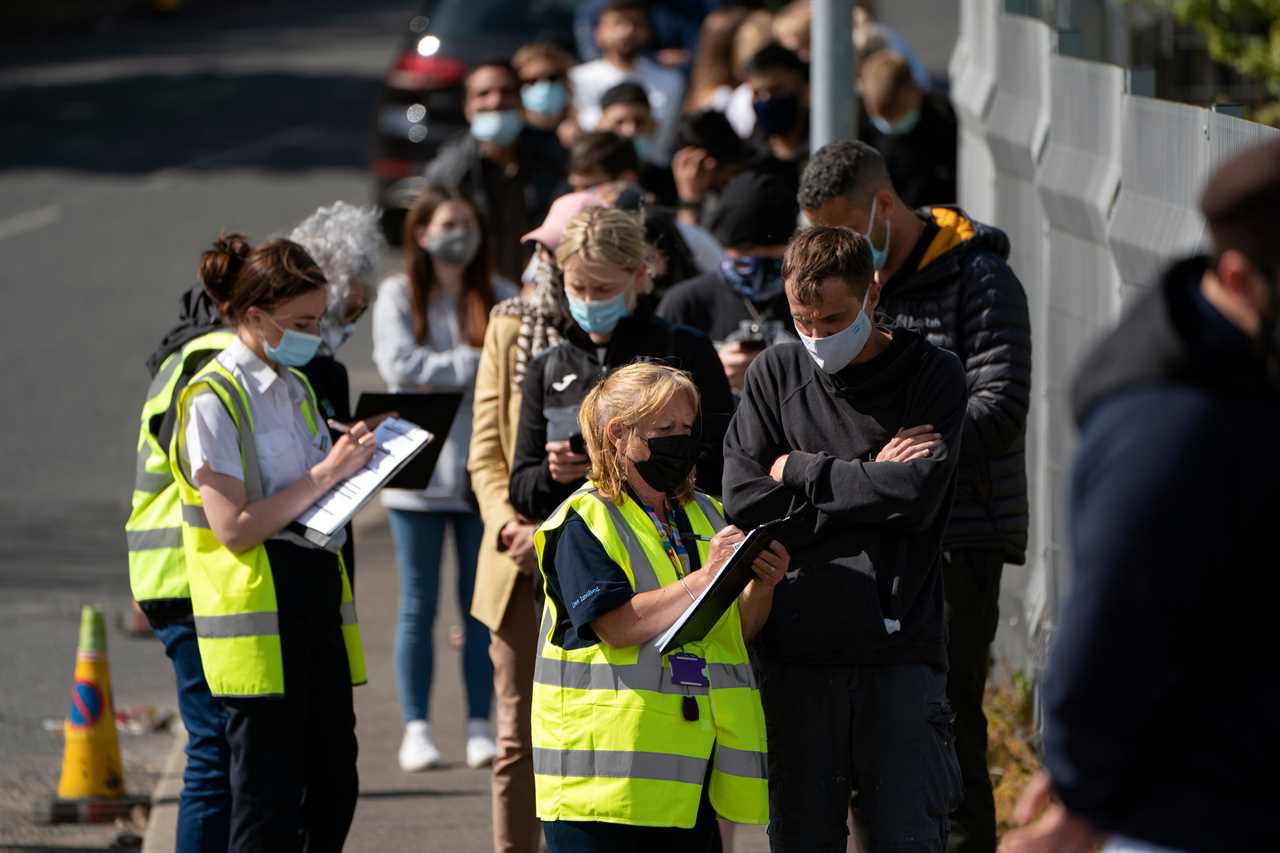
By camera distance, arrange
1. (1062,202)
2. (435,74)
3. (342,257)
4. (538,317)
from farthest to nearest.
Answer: (435,74) < (1062,202) < (342,257) < (538,317)

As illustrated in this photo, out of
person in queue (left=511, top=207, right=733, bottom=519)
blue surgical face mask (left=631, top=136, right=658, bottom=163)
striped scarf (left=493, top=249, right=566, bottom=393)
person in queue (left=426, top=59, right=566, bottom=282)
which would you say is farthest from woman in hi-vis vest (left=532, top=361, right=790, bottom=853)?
person in queue (left=426, top=59, right=566, bottom=282)

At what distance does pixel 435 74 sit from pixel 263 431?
35.5ft

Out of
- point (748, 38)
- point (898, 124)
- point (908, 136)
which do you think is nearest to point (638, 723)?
point (898, 124)

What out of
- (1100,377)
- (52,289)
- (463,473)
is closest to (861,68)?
(463,473)

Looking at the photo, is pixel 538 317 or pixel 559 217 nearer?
pixel 538 317

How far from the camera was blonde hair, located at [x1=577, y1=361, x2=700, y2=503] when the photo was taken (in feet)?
13.3

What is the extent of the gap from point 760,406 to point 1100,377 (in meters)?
1.87

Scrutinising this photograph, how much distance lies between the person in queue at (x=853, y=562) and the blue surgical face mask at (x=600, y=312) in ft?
2.23

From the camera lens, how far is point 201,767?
4945mm

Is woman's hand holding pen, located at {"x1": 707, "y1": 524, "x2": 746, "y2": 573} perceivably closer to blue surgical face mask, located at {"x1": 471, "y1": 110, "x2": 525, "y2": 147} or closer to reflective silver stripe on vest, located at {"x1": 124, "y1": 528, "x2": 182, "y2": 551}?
reflective silver stripe on vest, located at {"x1": 124, "y1": 528, "x2": 182, "y2": 551}

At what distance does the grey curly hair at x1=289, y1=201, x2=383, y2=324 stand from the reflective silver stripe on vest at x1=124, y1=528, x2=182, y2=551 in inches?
43.6

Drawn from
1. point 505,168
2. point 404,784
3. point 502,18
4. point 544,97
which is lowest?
point 404,784

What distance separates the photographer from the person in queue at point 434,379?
683cm

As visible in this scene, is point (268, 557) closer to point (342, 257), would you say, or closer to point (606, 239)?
point (606, 239)
